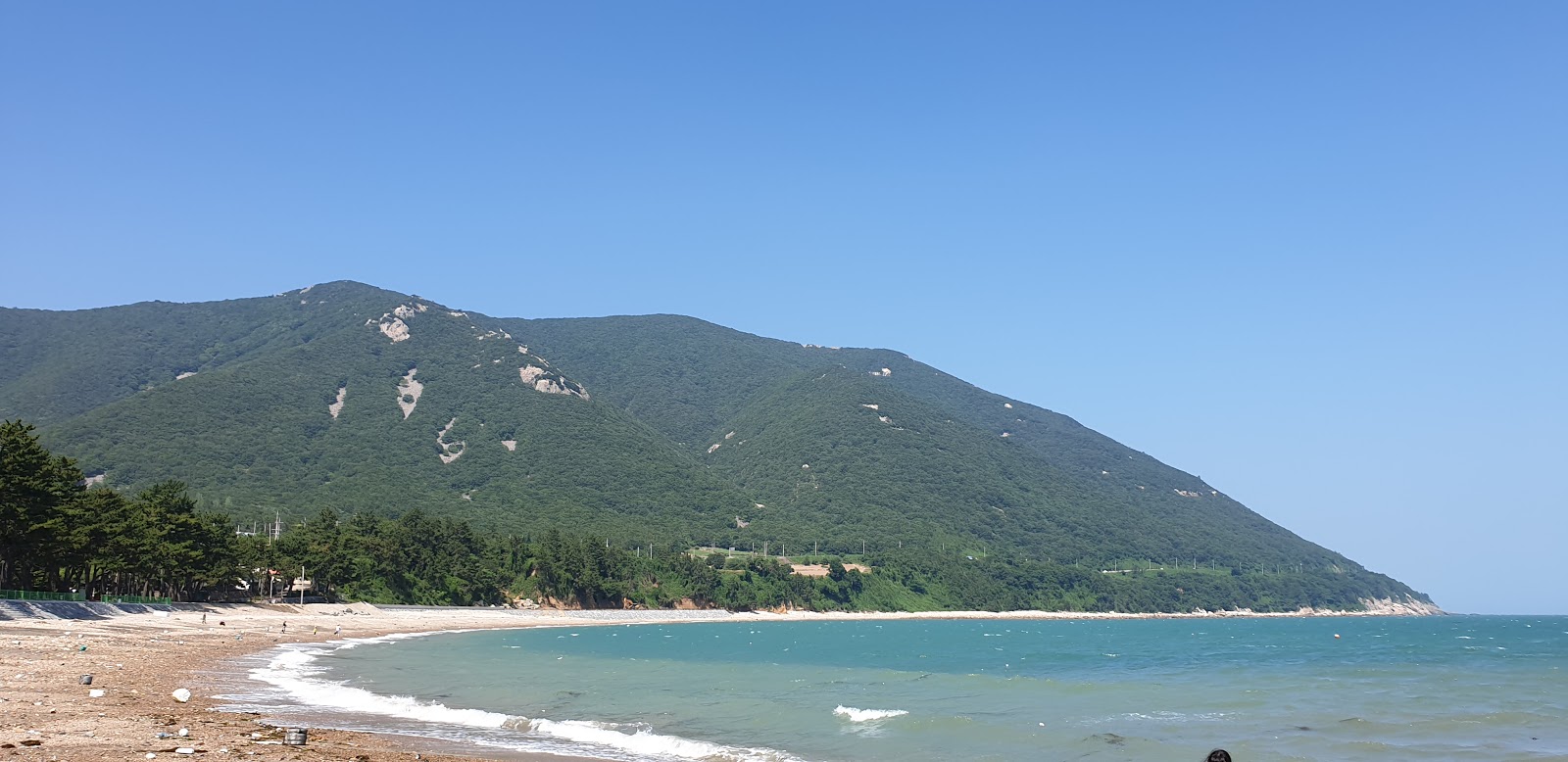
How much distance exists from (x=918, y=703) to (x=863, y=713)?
15.7 feet

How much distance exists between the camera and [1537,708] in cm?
3409

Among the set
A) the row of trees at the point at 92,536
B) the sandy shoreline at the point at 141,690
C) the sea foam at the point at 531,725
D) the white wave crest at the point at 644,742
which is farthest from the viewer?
the row of trees at the point at 92,536

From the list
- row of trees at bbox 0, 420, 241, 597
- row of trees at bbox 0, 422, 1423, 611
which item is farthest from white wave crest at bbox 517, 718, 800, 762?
row of trees at bbox 0, 420, 241, 597

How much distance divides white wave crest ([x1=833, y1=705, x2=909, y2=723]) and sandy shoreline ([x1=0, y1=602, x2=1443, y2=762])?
407 inches

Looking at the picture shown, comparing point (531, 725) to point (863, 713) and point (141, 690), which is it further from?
point (141, 690)

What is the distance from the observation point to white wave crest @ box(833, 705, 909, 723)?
3021 centimetres

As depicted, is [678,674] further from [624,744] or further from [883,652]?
[883,652]

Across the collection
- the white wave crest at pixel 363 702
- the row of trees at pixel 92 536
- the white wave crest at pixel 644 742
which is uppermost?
the row of trees at pixel 92 536

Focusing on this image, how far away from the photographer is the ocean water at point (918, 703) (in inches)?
995

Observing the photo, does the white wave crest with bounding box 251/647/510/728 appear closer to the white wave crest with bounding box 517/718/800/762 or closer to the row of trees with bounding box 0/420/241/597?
the white wave crest with bounding box 517/718/800/762

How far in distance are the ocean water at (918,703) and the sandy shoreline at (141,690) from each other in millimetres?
2110

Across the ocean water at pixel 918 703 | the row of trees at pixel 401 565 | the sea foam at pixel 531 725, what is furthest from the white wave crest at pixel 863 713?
the row of trees at pixel 401 565

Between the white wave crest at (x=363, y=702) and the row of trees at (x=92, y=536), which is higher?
the row of trees at (x=92, y=536)

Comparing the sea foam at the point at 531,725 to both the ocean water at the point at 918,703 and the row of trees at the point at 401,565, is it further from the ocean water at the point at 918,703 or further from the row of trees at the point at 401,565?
the row of trees at the point at 401,565
